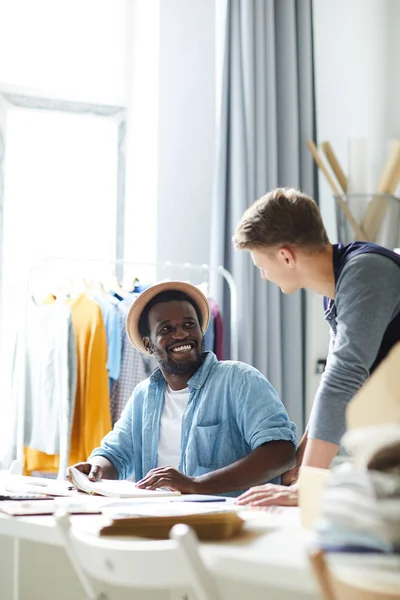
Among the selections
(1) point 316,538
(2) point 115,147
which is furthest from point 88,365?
(1) point 316,538

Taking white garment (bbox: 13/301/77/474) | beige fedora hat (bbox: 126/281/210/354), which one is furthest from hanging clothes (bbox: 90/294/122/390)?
beige fedora hat (bbox: 126/281/210/354)

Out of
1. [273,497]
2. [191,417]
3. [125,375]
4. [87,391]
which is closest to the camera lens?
[273,497]

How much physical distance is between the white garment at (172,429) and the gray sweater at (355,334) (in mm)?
663

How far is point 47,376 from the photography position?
3359mm

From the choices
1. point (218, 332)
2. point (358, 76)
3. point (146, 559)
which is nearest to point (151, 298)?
point (218, 332)

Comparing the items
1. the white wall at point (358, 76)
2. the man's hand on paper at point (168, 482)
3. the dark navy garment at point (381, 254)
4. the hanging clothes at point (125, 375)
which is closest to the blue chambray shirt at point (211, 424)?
the man's hand on paper at point (168, 482)

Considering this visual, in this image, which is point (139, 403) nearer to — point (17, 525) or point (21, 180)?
point (17, 525)

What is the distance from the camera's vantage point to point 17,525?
5.12 feet

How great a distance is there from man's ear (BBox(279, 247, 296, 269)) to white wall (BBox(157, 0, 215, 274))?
210 centimetres

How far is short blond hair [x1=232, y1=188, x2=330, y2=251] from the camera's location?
190 centimetres

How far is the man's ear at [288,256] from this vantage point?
1.92 m

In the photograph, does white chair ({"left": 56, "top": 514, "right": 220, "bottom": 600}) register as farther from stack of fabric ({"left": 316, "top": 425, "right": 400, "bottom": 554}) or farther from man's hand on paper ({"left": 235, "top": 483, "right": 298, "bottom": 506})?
man's hand on paper ({"left": 235, "top": 483, "right": 298, "bottom": 506})

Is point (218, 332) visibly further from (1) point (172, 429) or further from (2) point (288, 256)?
(2) point (288, 256)

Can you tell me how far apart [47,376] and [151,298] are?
952 mm
